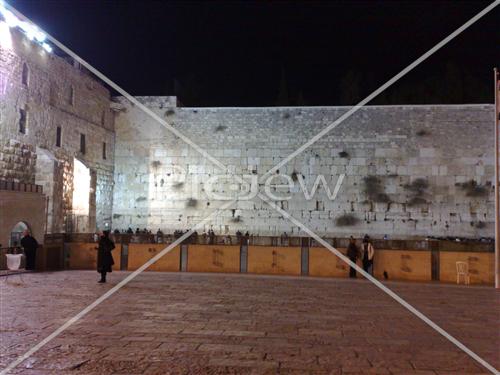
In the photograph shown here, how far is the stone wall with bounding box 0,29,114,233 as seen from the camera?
14.2 meters

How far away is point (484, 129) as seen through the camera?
19.0 meters

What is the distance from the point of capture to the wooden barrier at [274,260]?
13.0 meters

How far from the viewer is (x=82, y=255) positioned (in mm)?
13609

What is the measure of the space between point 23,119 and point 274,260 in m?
8.56

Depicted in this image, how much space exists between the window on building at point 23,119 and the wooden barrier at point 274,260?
7689 mm

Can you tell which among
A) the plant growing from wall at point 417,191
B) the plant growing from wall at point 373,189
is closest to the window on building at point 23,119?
the plant growing from wall at point 373,189

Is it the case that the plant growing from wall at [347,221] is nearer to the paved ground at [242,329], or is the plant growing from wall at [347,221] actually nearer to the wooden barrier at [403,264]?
the wooden barrier at [403,264]

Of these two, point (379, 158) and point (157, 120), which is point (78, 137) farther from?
point (379, 158)

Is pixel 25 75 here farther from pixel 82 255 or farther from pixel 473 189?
pixel 473 189

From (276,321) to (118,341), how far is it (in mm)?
2141

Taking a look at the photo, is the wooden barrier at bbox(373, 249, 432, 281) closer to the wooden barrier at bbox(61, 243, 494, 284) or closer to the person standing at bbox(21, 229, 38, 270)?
the wooden barrier at bbox(61, 243, 494, 284)

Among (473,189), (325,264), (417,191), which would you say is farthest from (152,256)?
(473,189)

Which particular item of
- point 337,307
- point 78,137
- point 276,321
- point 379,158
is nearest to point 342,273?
point 337,307

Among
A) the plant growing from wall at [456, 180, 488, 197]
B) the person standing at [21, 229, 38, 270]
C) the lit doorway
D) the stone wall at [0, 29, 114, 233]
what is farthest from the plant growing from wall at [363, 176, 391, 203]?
the person standing at [21, 229, 38, 270]
